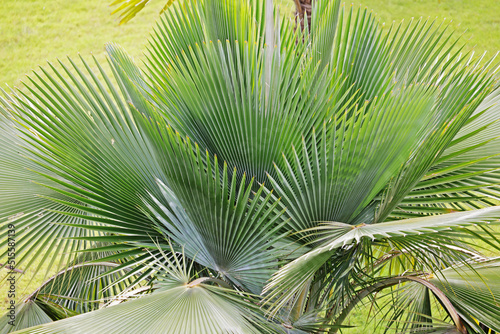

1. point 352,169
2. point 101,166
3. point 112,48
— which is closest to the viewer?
point 352,169

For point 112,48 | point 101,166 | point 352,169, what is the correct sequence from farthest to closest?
point 112,48
point 101,166
point 352,169

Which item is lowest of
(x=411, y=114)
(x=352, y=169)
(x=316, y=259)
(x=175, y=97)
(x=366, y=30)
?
(x=316, y=259)

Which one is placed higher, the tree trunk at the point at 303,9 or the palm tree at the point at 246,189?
the tree trunk at the point at 303,9

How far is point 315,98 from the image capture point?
5.11 ft

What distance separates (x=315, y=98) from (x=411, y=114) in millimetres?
457

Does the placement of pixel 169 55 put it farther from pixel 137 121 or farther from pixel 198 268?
pixel 198 268

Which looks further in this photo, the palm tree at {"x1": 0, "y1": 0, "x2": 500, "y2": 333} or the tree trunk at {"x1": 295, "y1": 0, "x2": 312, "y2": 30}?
the tree trunk at {"x1": 295, "y1": 0, "x2": 312, "y2": 30}

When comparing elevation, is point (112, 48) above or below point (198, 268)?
above

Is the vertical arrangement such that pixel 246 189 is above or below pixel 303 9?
below

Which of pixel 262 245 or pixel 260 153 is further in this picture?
pixel 260 153

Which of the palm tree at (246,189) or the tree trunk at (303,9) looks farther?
the tree trunk at (303,9)

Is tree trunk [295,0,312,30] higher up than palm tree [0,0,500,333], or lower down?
higher up

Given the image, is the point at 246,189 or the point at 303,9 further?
the point at 303,9

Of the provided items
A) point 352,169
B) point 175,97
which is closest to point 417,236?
point 352,169
